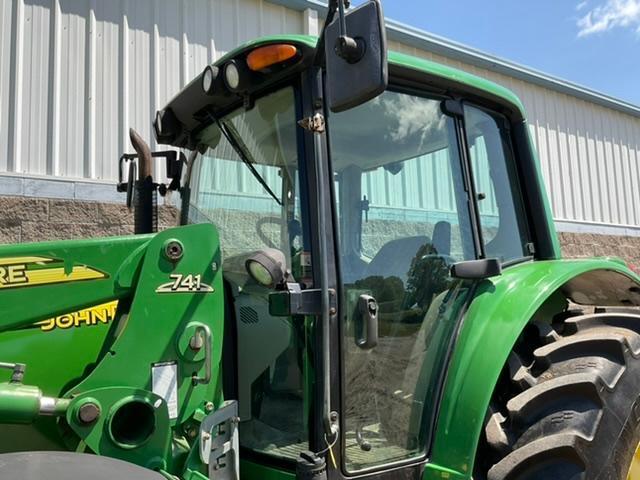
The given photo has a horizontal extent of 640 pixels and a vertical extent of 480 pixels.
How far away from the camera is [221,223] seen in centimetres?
264

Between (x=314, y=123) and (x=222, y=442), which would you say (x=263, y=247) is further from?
(x=222, y=442)

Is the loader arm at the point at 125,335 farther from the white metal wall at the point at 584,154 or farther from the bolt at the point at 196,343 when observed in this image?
the white metal wall at the point at 584,154

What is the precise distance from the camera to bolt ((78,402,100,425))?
70.8 inches

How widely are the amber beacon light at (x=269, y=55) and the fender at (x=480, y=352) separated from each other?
1218 mm

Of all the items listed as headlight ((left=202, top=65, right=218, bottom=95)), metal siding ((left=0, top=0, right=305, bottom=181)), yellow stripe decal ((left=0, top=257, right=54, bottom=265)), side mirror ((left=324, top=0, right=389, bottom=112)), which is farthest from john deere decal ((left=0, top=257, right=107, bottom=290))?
metal siding ((left=0, top=0, right=305, bottom=181))

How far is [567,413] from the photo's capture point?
219 cm

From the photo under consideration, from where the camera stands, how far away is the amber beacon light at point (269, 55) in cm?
201

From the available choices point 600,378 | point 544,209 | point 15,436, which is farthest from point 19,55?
point 600,378

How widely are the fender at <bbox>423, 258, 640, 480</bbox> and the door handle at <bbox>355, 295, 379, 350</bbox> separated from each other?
404 mm

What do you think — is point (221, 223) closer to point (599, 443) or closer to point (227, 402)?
point (227, 402)

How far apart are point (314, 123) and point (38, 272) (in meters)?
1.08

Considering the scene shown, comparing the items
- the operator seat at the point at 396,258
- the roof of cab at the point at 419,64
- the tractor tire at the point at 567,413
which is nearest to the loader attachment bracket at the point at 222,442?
the operator seat at the point at 396,258

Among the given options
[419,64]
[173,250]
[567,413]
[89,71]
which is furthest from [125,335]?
[89,71]

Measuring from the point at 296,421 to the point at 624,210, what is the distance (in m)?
11.6
